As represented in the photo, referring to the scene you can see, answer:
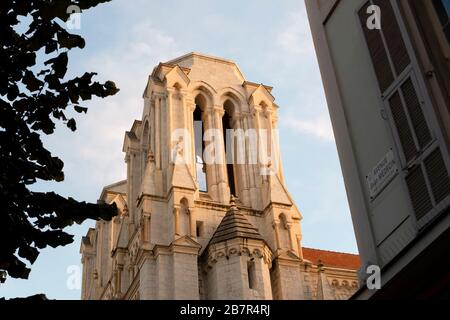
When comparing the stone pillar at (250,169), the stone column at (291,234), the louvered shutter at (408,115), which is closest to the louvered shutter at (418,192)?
the louvered shutter at (408,115)

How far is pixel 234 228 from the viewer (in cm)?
2480

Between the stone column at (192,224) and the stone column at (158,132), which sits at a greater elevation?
the stone column at (158,132)

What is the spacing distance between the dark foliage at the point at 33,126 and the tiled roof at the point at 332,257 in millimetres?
27244

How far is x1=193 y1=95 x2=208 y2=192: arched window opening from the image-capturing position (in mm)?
29531

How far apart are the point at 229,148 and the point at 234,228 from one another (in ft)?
22.5

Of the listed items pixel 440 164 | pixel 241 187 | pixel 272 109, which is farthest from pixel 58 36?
pixel 272 109

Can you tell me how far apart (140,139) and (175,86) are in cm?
450

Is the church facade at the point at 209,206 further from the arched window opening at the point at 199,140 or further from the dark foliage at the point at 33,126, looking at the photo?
the dark foliage at the point at 33,126

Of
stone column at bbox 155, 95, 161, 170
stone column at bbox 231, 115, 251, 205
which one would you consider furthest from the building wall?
stone column at bbox 155, 95, 161, 170

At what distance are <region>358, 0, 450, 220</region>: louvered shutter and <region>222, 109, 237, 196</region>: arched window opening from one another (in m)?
21.0

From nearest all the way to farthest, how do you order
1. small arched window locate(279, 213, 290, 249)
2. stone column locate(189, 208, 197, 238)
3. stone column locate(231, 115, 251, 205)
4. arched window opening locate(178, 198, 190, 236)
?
arched window opening locate(178, 198, 190, 236) < stone column locate(189, 208, 197, 238) < small arched window locate(279, 213, 290, 249) < stone column locate(231, 115, 251, 205)

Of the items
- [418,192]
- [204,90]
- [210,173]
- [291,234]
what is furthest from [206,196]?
[418,192]

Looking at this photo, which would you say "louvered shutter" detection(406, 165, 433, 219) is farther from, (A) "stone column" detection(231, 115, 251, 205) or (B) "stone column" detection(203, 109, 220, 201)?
(A) "stone column" detection(231, 115, 251, 205)

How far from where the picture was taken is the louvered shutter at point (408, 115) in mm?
7082
